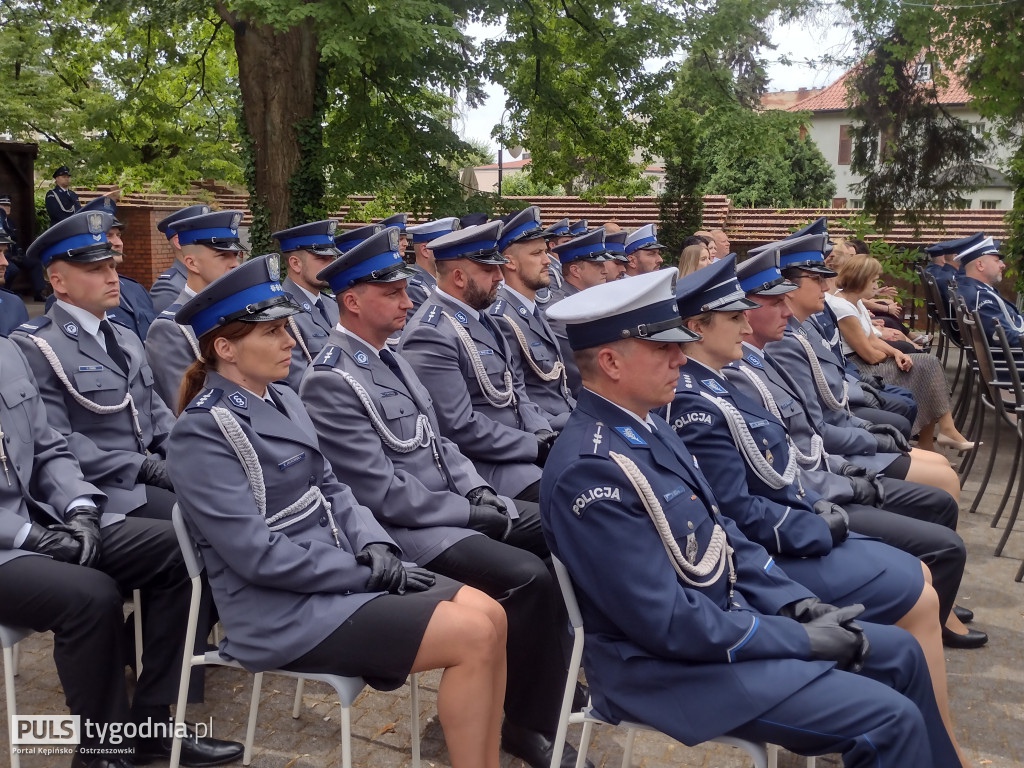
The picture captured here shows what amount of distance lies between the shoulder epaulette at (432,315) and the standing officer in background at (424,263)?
3.70 feet

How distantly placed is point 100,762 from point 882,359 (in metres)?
6.05

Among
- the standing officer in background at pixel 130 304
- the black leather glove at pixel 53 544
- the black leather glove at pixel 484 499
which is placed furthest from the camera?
the standing officer in background at pixel 130 304

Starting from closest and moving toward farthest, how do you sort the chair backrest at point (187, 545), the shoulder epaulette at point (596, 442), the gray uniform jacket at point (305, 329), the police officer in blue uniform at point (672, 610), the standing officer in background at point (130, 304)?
1. the police officer in blue uniform at point (672, 610)
2. the shoulder epaulette at point (596, 442)
3. the chair backrest at point (187, 545)
4. the gray uniform jacket at point (305, 329)
5. the standing officer in background at point (130, 304)

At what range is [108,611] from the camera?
11.0ft

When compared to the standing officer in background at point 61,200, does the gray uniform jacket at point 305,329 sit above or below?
below

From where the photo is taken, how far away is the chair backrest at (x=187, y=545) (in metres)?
3.08

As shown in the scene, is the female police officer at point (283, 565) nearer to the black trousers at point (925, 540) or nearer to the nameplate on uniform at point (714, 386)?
the nameplate on uniform at point (714, 386)

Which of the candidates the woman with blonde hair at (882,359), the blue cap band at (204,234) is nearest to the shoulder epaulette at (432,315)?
the blue cap band at (204,234)

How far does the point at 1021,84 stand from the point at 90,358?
353 inches

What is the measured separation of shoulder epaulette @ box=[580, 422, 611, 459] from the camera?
275 centimetres

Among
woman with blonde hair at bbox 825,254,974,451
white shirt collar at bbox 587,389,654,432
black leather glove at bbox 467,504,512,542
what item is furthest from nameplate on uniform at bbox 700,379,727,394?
woman with blonde hair at bbox 825,254,974,451

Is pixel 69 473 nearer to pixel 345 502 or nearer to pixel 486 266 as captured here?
pixel 345 502

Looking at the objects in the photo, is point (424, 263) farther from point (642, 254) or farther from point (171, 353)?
point (171, 353)

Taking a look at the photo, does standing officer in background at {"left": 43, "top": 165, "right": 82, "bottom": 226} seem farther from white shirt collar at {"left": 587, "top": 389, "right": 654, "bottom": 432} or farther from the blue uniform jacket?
the blue uniform jacket
